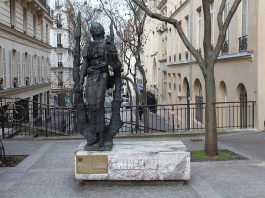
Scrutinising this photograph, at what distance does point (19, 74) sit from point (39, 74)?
27.2 feet

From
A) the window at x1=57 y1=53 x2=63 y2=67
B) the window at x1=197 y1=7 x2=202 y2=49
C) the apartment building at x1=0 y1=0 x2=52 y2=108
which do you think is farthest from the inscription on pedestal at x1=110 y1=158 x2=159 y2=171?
the window at x1=57 y1=53 x2=63 y2=67

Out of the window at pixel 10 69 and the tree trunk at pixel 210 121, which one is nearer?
the tree trunk at pixel 210 121

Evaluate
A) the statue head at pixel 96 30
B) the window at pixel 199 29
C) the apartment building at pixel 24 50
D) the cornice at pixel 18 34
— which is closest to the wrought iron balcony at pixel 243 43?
the window at pixel 199 29

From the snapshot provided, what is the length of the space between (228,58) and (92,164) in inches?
469

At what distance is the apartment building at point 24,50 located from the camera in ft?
79.9

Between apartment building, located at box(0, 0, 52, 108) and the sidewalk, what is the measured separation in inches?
392

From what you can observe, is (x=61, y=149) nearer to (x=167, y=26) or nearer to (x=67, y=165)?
(x=67, y=165)

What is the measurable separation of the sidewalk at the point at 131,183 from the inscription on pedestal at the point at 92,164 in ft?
1.00

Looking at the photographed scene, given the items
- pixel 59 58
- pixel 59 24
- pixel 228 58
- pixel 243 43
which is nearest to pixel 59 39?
pixel 59 58

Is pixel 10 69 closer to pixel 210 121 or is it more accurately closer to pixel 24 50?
pixel 24 50

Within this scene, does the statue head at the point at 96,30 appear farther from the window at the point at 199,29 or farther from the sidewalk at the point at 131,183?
the window at the point at 199,29

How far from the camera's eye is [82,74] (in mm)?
8070

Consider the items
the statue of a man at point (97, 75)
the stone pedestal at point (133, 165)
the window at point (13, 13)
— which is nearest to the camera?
the stone pedestal at point (133, 165)

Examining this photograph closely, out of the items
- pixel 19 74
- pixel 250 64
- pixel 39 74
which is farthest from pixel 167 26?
pixel 250 64
